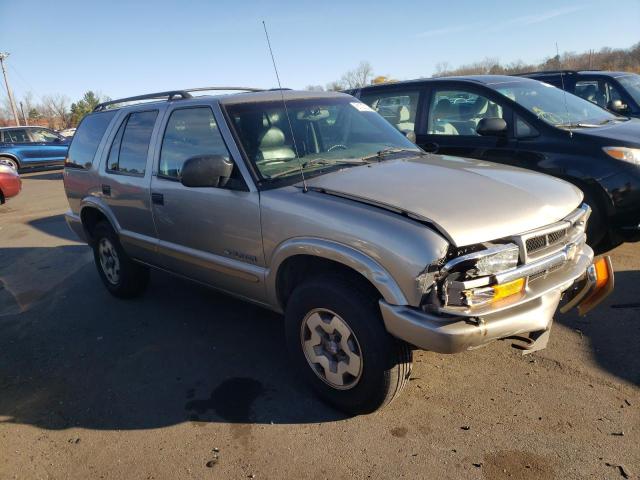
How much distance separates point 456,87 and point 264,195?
350 cm

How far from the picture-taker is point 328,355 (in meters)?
3.07

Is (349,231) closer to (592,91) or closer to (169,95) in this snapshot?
(169,95)

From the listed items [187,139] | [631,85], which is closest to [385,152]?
[187,139]

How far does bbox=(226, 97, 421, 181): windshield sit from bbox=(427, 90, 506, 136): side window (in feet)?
6.00

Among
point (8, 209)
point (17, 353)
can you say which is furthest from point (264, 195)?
point (8, 209)

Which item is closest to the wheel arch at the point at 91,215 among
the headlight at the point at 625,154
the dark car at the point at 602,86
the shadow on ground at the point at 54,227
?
the shadow on ground at the point at 54,227

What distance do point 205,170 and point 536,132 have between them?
11.5ft

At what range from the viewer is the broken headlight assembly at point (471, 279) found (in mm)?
2471

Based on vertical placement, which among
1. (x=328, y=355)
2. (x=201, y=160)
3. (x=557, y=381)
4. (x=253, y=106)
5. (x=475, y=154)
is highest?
(x=253, y=106)

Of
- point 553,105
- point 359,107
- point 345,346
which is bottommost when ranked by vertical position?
point 345,346

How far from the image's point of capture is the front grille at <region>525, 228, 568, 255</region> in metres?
2.73

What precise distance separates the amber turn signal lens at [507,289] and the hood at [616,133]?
9.25 ft

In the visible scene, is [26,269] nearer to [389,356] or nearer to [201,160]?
[201,160]

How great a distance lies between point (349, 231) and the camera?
274 cm
